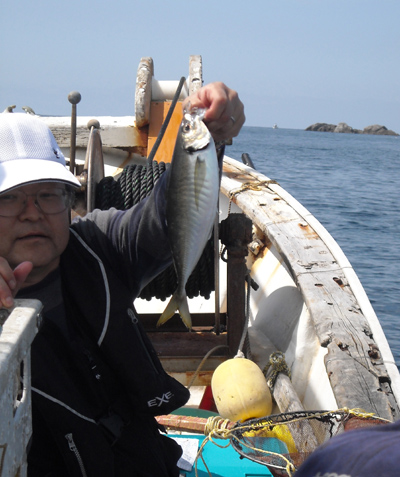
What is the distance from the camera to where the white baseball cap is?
212 cm

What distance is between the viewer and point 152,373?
2.23 metres

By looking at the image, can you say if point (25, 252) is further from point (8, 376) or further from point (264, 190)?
point (264, 190)

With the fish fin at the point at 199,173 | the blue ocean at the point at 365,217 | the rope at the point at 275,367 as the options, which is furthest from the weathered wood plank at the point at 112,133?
the fish fin at the point at 199,173

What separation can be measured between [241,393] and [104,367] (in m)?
1.53

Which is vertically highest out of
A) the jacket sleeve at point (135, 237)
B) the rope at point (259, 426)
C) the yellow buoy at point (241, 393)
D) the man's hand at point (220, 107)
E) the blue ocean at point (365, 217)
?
the man's hand at point (220, 107)

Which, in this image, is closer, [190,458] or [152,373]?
[152,373]

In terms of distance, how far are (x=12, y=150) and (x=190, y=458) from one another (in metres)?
1.62

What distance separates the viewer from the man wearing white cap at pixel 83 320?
2.03m

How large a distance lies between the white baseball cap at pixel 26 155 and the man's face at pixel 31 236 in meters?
0.07

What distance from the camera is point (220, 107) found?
210 centimetres

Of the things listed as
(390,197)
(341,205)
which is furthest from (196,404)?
(390,197)

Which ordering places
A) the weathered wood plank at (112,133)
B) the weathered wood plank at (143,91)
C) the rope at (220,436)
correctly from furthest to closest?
1. the weathered wood plank at (112,133)
2. the weathered wood plank at (143,91)
3. the rope at (220,436)

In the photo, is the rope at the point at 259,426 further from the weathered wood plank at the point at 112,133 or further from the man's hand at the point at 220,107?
the weathered wood plank at the point at 112,133

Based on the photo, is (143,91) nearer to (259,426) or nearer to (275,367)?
(275,367)
